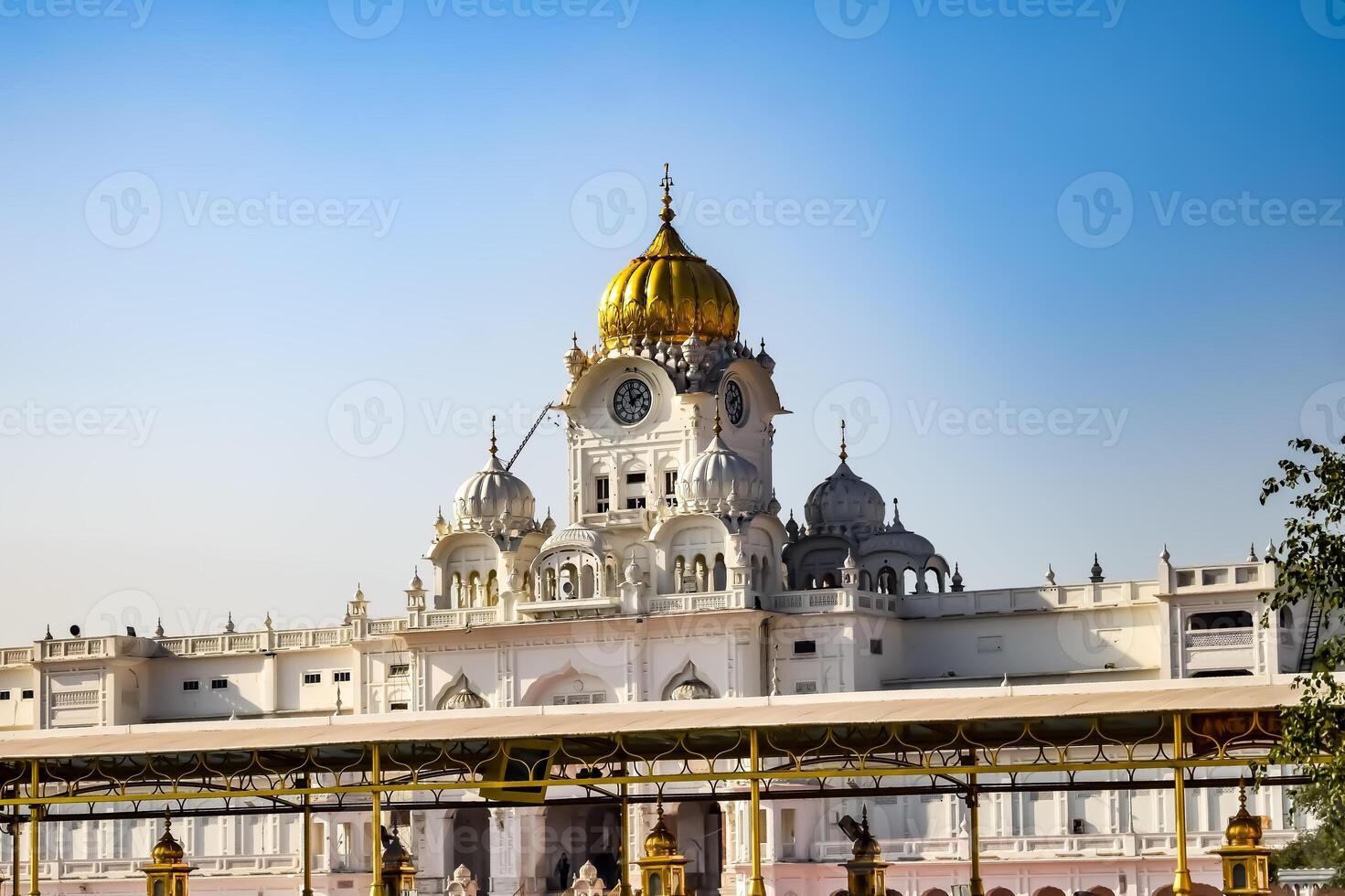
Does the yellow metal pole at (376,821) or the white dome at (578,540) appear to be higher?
the white dome at (578,540)

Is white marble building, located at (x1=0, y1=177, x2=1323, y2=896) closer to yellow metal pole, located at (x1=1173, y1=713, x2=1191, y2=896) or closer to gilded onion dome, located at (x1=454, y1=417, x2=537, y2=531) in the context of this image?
gilded onion dome, located at (x1=454, y1=417, x2=537, y2=531)

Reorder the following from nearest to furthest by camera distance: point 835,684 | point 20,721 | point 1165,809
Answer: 1. point 1165,809
2. point 835,684
3. point 20,721

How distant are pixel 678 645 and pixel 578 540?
12.9 ft

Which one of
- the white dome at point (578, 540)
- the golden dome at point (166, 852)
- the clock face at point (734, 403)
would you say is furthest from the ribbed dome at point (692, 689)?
the golden dome at point (166, 852)

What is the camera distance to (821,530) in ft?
248

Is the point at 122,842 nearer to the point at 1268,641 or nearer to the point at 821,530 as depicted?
the point at 821,530

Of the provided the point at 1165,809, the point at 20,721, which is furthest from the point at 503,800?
the point at 20,721

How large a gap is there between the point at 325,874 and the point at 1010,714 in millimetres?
40291

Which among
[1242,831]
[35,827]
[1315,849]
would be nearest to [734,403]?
[1315,849]

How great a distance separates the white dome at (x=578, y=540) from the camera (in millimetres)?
71812

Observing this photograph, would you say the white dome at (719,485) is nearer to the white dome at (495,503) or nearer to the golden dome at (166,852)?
the white dome at (495,503)

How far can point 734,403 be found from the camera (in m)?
75.8

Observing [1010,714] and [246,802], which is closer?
[1010,714]

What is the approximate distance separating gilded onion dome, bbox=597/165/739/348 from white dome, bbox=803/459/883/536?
534 cm
